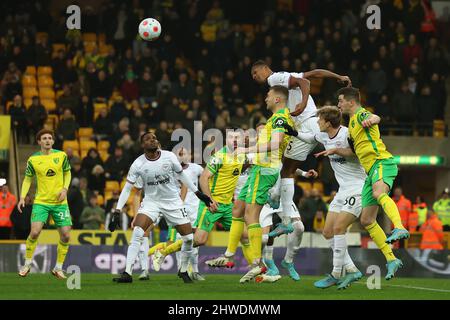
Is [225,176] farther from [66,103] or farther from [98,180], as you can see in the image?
[66,103]

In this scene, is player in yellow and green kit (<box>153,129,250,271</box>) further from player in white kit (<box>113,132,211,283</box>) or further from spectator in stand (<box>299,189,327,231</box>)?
spectator in stand (<box>299,189,327,231</box>)

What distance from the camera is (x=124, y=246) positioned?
2319cm

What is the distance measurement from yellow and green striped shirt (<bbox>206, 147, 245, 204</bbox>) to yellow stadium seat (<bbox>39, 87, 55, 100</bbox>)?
12.4 m

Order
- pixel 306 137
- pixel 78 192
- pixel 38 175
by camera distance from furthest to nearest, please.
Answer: pixel 78 192, pixel 38 175, pixel 306 137

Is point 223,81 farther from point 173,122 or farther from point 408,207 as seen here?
point 408,207

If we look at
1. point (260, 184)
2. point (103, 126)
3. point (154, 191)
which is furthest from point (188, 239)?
point (103, 126)

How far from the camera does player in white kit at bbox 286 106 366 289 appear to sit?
586 inches

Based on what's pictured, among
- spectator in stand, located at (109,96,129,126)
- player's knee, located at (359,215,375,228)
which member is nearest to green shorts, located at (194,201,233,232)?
player's knee, located at (359,215,375,228)

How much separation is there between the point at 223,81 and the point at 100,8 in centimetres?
463

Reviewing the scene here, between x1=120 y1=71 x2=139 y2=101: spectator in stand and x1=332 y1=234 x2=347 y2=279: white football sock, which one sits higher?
x1=120 y1=71 x2=139 y2=101: spectator in stand

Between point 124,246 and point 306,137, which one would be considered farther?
point 124,246

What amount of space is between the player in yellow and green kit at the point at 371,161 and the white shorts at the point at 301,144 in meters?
1.43

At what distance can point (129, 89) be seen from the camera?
29.5 m

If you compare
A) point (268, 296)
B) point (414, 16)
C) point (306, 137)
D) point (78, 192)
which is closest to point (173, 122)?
point (78, 192)
